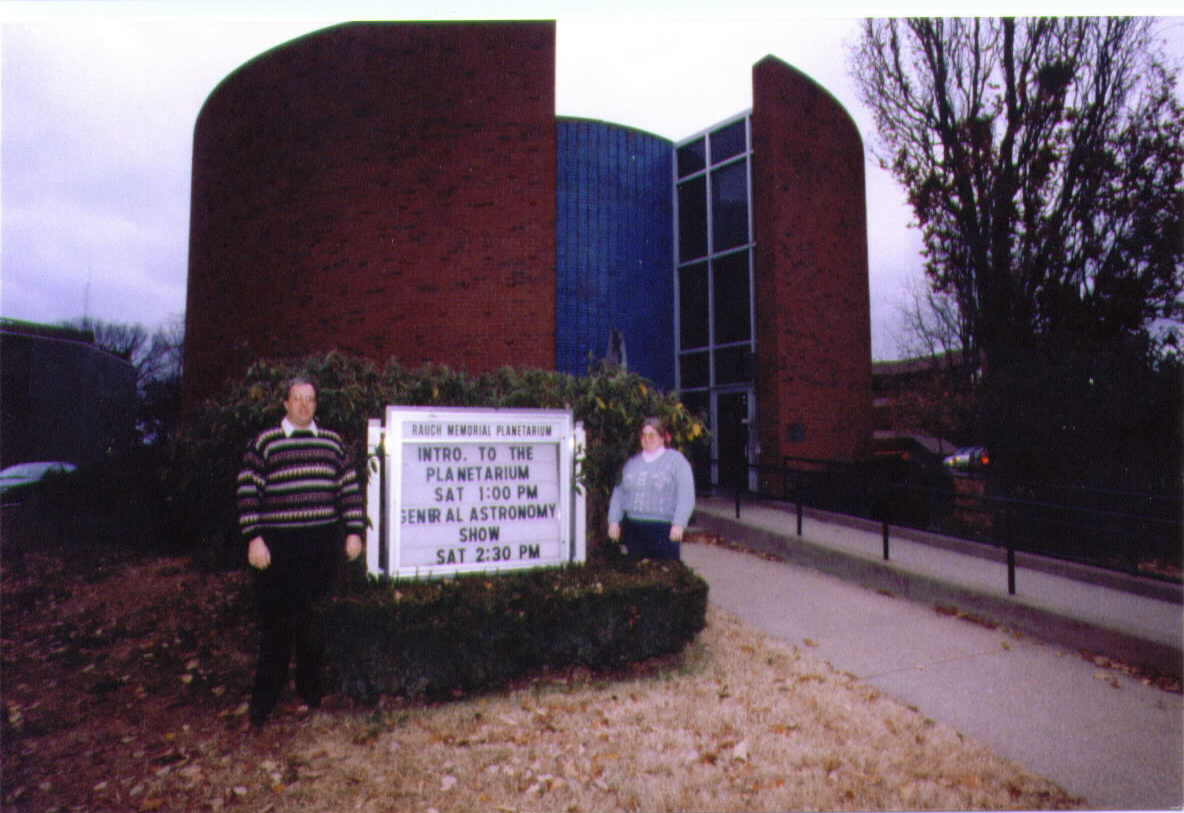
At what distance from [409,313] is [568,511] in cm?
769

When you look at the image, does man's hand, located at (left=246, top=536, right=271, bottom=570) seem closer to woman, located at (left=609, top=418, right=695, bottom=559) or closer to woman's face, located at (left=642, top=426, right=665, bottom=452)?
woman, located at (left=609, top=418, right=695, bottom=559)

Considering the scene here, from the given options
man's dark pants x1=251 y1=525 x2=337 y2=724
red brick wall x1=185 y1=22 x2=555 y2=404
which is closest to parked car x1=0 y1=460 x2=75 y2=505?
red brick wall x1=185 y1=22 x2=555 y2=404

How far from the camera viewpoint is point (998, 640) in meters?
5.10

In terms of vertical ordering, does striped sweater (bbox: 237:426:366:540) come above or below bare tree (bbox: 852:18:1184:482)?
below

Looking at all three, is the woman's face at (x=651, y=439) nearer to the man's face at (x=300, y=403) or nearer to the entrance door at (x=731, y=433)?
the man's face at (x=300, y=403)

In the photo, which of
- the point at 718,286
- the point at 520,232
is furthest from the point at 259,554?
the point at 718,286

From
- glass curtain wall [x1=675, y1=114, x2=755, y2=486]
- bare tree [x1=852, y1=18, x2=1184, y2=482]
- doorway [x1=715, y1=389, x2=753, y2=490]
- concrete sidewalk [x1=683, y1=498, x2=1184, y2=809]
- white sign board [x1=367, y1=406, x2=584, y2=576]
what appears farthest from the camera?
glass curtain wall [x1=675, y1=114, x2=755, y2=486]

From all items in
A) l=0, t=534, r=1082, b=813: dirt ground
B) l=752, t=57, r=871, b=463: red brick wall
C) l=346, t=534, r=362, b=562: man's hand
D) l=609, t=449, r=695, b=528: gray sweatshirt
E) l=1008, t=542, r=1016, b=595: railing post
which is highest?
l=752, t=57, r=871, b=463: red brick wall

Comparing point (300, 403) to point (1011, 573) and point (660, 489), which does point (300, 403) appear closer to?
point (660, 489)

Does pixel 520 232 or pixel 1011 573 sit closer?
pixel 1011 573

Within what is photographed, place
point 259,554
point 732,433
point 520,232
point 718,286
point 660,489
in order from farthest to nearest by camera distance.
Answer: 1. point 718,286
2. point 732,433
3. point 520,232
4. point 660,489
5. point 259,554

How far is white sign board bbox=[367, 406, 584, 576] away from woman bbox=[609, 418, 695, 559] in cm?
34

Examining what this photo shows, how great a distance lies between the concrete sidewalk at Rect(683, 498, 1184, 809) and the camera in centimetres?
346

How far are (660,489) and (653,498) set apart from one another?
0.28ft
